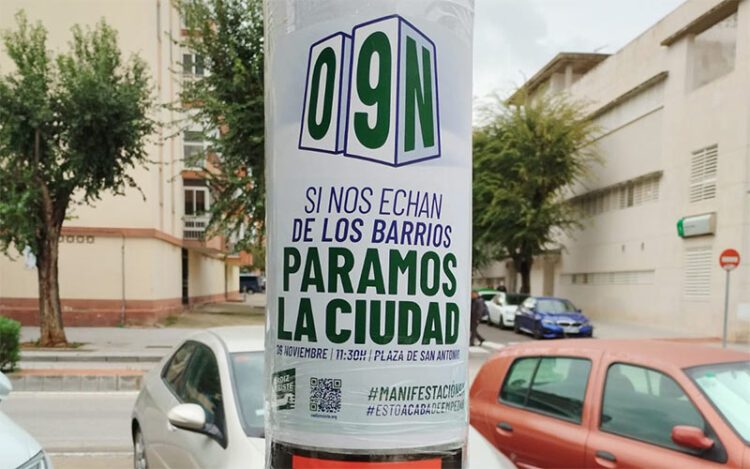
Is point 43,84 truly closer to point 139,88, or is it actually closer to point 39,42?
point 39,42

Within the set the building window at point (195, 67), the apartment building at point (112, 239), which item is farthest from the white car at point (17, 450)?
the apartment building at point (112, 239)

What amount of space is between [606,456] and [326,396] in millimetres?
2643

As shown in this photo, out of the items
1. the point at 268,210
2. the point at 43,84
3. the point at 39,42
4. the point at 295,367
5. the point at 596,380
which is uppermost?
the point at 39,42

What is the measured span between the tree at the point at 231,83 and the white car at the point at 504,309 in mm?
10903

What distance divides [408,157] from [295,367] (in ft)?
2.16

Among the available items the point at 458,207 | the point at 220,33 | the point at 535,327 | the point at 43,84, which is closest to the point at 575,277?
the point at 535,327

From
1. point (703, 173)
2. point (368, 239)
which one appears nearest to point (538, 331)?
point (703, 173)

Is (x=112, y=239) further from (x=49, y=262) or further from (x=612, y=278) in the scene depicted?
(x=612, y=278)

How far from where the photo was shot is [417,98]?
162cm

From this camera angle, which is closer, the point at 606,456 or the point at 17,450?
the point at 17,450

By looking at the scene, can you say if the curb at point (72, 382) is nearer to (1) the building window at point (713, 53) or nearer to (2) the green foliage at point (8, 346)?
(2) the green foliage at point (8, 346)

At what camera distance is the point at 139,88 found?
1410 cm

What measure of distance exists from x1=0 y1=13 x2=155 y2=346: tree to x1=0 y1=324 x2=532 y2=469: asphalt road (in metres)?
5.22

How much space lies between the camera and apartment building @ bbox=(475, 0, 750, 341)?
64.7ft
